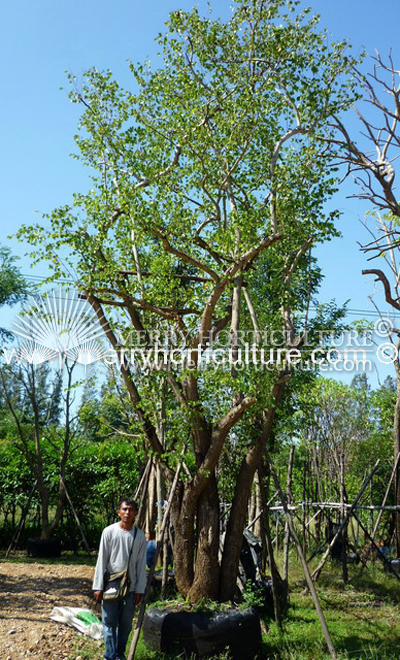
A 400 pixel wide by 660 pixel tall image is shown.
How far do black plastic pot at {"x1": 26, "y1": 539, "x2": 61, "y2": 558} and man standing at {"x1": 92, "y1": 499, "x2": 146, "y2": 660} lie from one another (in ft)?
17.2

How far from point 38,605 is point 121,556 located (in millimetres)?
2185

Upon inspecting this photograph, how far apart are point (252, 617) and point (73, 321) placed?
16.8 feet

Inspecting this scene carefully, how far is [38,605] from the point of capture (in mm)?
6105

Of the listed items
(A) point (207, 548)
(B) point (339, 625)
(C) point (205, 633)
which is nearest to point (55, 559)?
(A) point (207, 548)

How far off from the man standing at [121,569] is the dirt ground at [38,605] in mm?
592

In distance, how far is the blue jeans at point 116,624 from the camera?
4.40 m

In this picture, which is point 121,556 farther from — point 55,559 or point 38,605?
point 55,559

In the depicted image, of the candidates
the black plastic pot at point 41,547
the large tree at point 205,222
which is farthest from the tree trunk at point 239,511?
the black plastic pot at point 41,547

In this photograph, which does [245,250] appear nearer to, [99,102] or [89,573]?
[99,102]

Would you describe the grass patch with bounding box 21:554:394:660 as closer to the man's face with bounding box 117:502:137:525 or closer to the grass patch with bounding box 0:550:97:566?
the grass patch with bounding box 0:550:97:566

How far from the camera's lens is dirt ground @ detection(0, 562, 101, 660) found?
16.1 ft

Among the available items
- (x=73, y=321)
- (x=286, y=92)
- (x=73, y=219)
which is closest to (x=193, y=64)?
(x=286, y=92)

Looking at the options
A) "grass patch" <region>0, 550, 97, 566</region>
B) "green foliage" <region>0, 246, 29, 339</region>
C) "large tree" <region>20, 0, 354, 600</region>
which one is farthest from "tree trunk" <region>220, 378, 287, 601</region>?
"green foliage" <region>0, 246, 29, 339</region>

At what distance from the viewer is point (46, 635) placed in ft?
17.1
